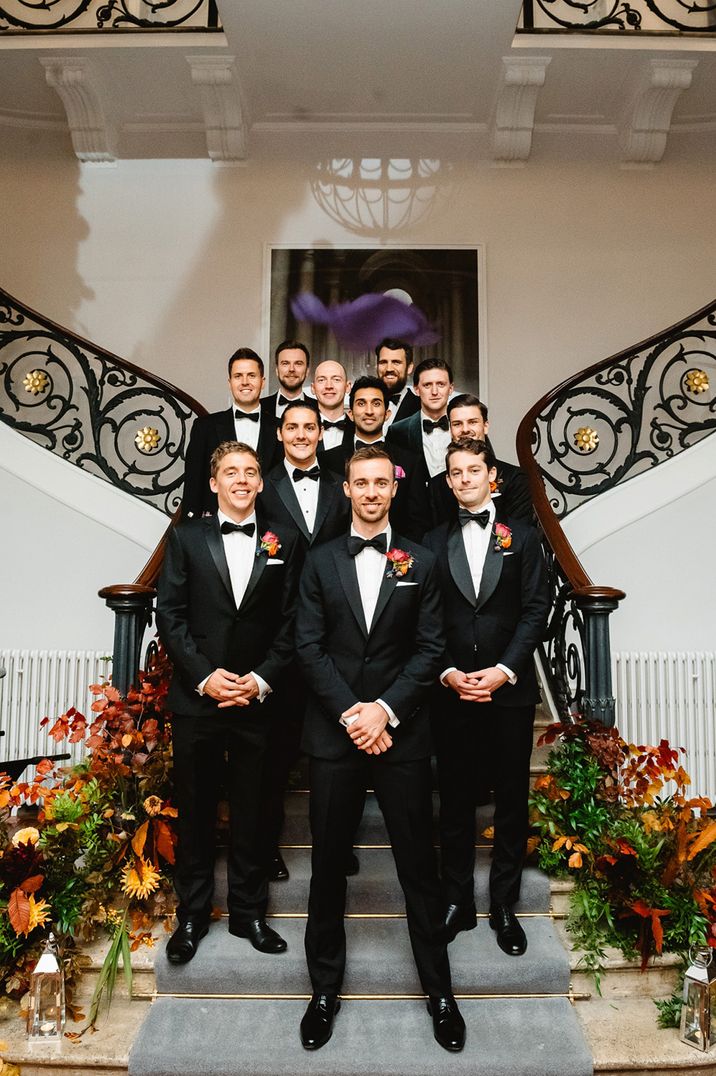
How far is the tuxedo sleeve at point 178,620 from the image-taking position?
3109 mm

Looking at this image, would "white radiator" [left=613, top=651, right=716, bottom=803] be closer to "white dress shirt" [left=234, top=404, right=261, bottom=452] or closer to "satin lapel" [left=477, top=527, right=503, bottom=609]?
"satin lapel" [left=477, top=527, right=503, bottom=609]

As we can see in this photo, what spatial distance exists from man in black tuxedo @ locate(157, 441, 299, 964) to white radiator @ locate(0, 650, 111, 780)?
74.5 inches

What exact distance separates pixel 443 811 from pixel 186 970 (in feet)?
3.72

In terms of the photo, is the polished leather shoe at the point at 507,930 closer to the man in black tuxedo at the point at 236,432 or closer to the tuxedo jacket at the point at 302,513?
the tuxedo jacket at the point at 302,513

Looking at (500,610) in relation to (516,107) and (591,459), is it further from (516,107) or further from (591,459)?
(516,107)

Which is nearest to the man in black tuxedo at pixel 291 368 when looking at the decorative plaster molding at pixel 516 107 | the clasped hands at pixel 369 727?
the clasped hands at pixel 369 727

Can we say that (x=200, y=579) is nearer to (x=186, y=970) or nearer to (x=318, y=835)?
(x=318, y=835)

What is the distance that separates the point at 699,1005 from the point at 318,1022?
1.34 m

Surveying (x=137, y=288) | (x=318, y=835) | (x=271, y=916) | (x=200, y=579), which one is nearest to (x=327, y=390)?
(x=200, y=579)

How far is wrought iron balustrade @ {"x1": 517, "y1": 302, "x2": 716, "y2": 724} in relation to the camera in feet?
12.3

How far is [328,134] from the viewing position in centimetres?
708

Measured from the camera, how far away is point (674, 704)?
5.04 metres

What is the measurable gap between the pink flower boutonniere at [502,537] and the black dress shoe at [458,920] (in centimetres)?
141

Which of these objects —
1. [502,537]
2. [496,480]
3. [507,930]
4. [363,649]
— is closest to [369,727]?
[363,649]
